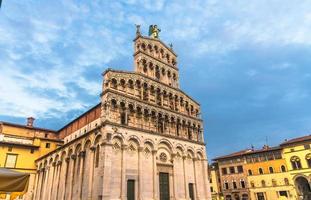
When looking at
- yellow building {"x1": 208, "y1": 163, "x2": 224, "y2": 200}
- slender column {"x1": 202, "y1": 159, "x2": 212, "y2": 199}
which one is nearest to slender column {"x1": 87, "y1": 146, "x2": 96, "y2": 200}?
slender column {"x1": 202, "y1": 159, "x2": 212, "y2": 199}

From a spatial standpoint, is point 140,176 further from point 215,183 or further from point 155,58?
point 215,183

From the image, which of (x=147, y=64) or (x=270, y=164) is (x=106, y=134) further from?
(x=270, y=164)

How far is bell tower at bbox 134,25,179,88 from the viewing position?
30.2m

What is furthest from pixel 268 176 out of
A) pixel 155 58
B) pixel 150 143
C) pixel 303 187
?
pixel 155 58

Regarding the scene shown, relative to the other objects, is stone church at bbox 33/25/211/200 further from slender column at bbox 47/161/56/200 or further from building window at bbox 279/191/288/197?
building window at bbox 279/191/288/197

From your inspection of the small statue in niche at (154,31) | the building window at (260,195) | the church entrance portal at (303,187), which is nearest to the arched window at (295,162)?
the church entrance portal at (303,187)

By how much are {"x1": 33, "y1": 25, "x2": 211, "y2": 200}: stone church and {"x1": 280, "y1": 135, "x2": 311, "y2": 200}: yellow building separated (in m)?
21.4

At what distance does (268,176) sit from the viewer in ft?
150

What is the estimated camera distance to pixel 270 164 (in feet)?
151

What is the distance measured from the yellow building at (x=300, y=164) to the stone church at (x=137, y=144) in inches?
842

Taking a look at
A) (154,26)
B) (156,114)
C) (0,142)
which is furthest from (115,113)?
(0,142)

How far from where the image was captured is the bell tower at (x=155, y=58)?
1188 inches

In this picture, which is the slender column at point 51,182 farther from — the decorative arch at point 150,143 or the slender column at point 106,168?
the decorative arch at point 150,143

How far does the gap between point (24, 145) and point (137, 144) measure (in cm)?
1832
